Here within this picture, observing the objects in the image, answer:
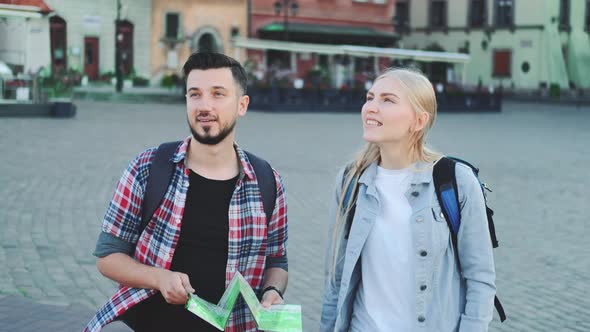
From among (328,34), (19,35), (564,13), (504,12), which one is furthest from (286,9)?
(19,35)

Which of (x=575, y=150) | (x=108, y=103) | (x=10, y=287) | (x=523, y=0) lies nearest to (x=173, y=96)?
(x=108, y=103)

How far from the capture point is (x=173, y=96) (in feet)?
120

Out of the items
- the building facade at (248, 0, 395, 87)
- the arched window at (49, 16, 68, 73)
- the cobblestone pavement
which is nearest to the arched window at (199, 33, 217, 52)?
the building facade at (248, 0, 395, 87)

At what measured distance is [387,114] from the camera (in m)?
3.04

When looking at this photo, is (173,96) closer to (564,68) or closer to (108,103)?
(108,103)

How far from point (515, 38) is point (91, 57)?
83.0 ft

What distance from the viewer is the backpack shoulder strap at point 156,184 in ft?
9.72

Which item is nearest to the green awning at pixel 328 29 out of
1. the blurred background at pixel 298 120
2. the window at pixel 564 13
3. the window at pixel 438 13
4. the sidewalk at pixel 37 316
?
the blurred background at pixel 298 120

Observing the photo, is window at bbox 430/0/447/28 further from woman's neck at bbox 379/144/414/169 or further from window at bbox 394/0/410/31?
woman's neck at bbox 379/144/414/169

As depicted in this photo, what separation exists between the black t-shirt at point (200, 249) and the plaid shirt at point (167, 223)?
3cm

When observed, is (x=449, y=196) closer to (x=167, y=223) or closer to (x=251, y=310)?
(x=251, y=310)

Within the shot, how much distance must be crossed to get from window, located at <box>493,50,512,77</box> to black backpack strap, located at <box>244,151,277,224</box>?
173ft

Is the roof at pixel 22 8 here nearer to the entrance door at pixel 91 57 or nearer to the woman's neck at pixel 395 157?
the entrance door at pixel 91 57

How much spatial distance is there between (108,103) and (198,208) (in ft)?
99.1
